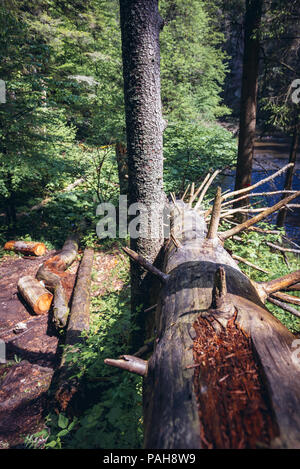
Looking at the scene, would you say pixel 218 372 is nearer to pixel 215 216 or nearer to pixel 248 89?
pixel 215 216

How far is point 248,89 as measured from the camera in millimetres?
5395

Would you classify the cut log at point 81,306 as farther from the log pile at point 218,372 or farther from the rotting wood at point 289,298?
the rotting wood at point 289,298

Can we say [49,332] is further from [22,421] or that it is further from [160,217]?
[160,217]

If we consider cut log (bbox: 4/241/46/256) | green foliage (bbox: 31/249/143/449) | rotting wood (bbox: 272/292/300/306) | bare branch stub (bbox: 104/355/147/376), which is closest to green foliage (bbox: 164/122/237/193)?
cut log (bbox: 4/241/46/256)

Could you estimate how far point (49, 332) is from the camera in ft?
13.6

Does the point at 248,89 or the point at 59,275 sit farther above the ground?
the point at 248,89

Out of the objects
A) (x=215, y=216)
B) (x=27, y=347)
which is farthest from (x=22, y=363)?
(x=215, y=216)

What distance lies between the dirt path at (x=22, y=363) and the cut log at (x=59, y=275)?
0.89 ft

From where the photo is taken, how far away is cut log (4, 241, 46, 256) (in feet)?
20.0

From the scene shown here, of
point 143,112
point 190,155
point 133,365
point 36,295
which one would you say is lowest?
point 36,295

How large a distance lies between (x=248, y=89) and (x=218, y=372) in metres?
6.20

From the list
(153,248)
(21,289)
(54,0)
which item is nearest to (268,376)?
(153,248)

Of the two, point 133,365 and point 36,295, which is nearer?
point 133,365

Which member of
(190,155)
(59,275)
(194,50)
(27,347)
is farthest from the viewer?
(194,50)
